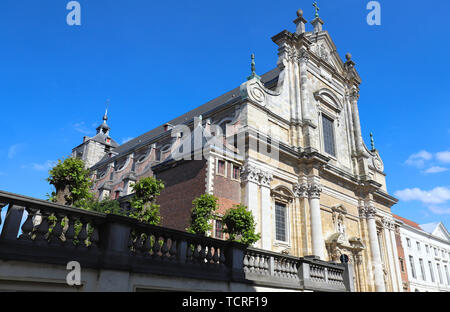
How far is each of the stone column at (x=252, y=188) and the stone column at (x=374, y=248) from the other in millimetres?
12159

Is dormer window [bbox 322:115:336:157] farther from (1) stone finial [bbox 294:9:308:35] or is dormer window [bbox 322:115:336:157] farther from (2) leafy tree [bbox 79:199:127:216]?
(2) leafy tree [bbox 79:199:127:216]

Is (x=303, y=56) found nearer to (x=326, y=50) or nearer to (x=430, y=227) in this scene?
(x=326, y=50)

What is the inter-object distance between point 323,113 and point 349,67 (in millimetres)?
7454

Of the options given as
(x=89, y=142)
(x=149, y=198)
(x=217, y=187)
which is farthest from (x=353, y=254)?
(x=89, y=142)

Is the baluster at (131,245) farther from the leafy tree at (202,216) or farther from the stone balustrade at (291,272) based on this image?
the leafy tree at (202,216)

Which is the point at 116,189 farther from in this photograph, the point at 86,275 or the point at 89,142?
the point at 86,275

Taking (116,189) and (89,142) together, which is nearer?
(116,189)

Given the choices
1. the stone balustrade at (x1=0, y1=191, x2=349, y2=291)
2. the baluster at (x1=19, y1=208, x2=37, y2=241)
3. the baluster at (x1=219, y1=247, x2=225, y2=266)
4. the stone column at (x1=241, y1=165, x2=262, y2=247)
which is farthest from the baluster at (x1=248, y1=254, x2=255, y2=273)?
the stone column at (x1=241, y1=165, x2=262, y2=247)

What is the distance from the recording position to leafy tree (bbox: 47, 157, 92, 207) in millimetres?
13180

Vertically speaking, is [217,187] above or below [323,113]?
below

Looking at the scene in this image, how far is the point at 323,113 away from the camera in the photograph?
2733 centimetres

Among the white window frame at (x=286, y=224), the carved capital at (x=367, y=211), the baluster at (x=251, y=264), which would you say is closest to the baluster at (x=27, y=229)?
the baluster at (x=251, y=264)

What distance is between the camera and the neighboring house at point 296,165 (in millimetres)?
19188

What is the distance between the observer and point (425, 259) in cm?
4197
